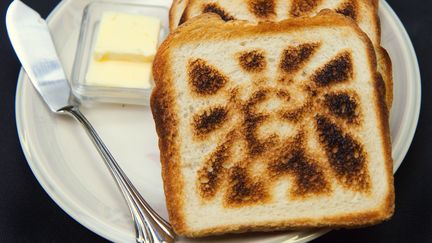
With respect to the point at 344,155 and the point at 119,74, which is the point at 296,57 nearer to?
the point at 344,155

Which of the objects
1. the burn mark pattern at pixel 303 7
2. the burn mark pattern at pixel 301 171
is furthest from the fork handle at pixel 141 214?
the burn mark pattern at pixel 303 7

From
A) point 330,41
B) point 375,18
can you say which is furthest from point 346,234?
point 375,18

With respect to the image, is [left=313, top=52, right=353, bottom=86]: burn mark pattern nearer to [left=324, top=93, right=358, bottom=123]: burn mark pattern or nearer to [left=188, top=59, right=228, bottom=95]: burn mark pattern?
[left=324, top=93, right=358, bottom=123]: burn mark pattern

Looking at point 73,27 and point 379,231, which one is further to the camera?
point 73,27

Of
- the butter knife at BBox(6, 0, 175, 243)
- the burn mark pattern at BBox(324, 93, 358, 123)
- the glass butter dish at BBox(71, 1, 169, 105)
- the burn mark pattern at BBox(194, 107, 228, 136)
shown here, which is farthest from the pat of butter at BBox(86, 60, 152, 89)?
the burn mark pattern at BBox(324, 93, 358, 123)

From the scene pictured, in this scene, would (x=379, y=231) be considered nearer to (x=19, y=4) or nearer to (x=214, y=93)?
(x=214, y=93)
